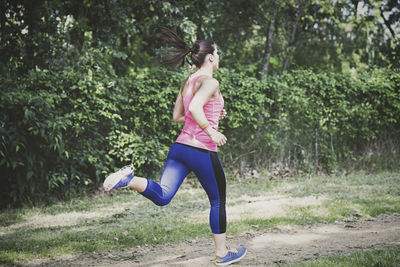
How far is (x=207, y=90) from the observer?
130 inches

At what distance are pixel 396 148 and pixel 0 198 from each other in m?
9.05

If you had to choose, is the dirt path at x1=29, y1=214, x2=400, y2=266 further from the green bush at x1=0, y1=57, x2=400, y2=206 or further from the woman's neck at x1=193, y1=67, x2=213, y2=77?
the green bush at x1=0, y1=57, x2=400, y2=206

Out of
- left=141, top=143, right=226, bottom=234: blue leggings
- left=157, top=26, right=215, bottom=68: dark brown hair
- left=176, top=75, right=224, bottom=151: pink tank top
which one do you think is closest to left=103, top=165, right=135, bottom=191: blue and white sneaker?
left=141, top=143, right=226, bottom=234: blue leggings

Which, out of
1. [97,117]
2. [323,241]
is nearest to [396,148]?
[323,241]

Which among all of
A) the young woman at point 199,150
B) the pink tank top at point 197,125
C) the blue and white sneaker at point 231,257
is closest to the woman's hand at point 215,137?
the young woman at point 199,150

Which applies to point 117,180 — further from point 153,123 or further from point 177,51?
point 153,123

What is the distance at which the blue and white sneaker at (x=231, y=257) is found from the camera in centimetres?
364

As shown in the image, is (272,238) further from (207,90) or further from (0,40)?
(0,40)

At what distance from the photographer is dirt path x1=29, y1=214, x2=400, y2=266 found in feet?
12.9

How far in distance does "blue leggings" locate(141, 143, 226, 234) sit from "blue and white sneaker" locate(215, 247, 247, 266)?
27 centimetres

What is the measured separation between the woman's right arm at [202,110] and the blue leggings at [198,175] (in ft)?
0.80

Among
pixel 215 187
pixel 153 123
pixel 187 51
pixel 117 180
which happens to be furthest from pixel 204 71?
pixel 153 123

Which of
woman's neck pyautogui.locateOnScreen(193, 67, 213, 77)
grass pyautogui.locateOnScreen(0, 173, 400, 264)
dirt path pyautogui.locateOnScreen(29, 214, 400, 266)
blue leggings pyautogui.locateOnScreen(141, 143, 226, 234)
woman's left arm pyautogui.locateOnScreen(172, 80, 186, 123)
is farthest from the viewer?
grass pyautogui.locateOnScreen(0, 173, 400, 264)

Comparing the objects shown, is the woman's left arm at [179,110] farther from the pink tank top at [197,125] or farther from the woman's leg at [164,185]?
the woman's leg at [164,185]
